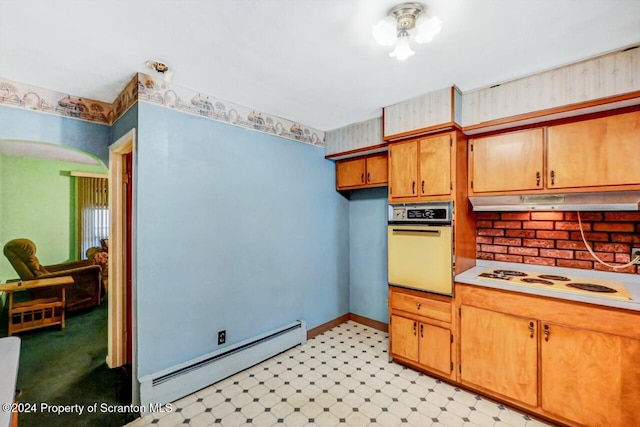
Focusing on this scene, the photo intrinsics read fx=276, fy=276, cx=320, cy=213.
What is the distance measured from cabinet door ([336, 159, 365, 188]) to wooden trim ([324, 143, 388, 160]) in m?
0.10

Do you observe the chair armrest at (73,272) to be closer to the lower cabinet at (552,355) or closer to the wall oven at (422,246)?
the wall oven at (422,246)

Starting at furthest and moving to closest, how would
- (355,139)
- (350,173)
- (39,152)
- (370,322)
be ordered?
(39,152) → (370,322) → (350,173) → (355,139)

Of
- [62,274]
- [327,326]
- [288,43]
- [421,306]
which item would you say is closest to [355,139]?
[288,43]

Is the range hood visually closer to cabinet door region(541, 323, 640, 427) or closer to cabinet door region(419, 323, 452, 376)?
cabinet door region(541, 323, 640, 427)

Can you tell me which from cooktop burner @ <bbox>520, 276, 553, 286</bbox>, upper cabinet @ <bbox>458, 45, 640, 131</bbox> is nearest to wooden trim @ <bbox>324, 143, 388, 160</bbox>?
upper cabinet @ <bbox>458, 45, 640, 131</bbox>

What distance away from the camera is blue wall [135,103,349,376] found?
2156 mm

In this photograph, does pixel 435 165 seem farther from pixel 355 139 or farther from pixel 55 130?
pixel 55 130

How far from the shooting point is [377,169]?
131 inches

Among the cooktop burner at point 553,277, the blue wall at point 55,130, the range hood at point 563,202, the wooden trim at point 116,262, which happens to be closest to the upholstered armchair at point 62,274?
the wooden trim at point 116,262

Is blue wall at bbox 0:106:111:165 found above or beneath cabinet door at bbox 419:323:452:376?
above

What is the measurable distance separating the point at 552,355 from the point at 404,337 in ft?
3.74

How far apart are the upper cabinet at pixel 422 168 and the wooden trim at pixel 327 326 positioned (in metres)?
1.87

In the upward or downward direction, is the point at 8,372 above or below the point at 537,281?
below

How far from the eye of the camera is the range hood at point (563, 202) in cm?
196
